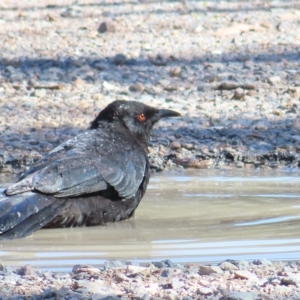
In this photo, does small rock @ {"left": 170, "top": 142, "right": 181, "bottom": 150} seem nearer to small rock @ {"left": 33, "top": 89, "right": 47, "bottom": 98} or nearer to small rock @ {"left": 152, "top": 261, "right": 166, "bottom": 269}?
small rock @ {"left": 33, "top": 89, "right": 47, "bottom": 98}

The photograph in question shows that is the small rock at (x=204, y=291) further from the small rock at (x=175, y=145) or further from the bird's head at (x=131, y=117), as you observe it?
the small rock at (x=175, y=145)

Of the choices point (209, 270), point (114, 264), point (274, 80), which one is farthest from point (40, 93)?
point (209, 270)

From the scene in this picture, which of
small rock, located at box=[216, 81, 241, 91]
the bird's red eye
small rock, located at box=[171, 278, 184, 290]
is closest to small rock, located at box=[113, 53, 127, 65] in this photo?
small rock, located at box=[216, 81, 241, 91]

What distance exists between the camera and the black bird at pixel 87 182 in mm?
7531

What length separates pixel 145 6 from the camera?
21.4m

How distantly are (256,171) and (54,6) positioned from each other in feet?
38.1

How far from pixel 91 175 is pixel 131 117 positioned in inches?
48.1

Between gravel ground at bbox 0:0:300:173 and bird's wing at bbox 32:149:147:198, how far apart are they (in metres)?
2.56

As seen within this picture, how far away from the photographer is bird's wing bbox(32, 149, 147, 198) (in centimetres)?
773

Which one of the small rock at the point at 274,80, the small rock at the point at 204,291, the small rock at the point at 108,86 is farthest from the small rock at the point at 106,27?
the small rock at the point at 204,291

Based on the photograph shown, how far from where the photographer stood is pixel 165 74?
15516 mm


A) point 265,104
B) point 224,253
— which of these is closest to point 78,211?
point 224,253

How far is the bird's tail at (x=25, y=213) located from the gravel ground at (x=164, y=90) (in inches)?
57.2

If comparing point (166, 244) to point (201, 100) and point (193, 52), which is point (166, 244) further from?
point (193, 52)
